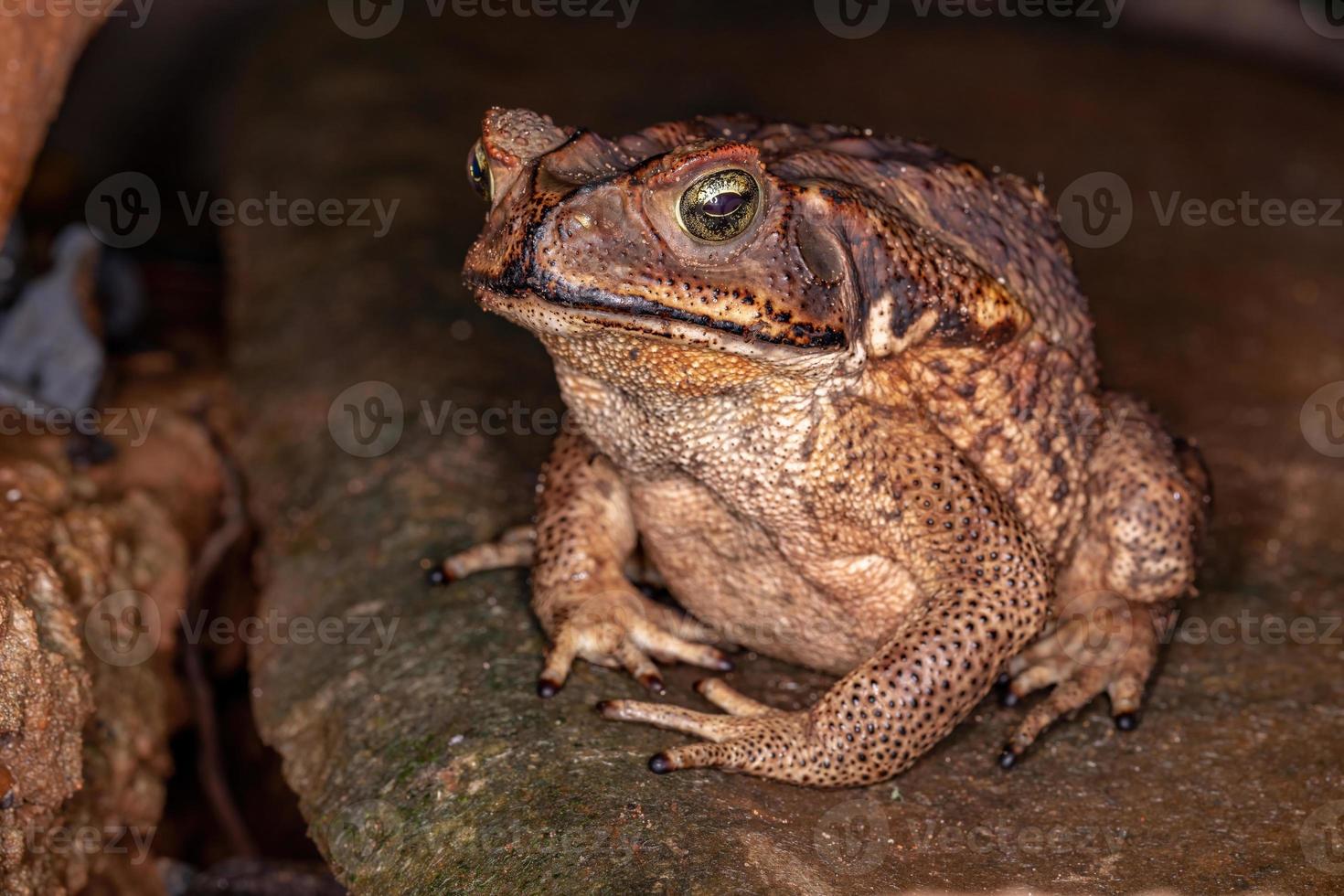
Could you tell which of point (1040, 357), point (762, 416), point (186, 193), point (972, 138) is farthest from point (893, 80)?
point (762, 416)

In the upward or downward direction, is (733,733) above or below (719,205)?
below

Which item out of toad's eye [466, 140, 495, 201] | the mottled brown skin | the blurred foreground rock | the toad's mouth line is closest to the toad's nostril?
the mottled brown skin

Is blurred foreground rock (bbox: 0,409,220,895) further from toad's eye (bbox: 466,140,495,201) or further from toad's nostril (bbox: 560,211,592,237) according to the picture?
toad's nostril (bbox: 560,211,592,237)

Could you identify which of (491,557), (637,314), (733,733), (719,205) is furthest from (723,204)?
(491,557)

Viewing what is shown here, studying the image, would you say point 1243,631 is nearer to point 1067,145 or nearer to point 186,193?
point 1067,145

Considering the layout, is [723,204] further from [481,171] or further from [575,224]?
[481,171]

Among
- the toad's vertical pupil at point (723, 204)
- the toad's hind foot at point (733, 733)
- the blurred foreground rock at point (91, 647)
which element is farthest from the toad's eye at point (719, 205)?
the blurred foreground rock at point (91, 647)

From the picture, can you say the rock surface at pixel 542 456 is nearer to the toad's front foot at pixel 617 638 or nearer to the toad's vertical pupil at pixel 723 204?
the toad's front foot at pixel 617 638
